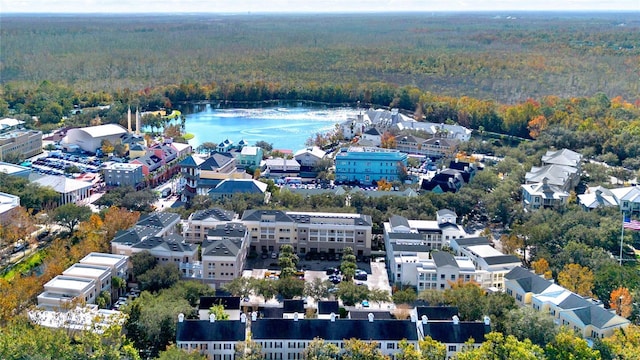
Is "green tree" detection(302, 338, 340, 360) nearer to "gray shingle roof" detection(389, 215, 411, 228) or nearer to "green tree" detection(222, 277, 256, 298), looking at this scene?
"green tree" detection(222, 277, 256, 298)

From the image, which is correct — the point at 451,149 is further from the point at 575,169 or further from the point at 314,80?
the point at 314,80

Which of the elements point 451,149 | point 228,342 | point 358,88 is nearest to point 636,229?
point 451,149

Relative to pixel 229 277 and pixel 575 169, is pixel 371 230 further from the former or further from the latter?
pixel 575 169

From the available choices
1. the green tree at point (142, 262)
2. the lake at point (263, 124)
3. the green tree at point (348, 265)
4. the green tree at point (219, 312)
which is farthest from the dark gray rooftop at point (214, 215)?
the lake at point (263, 124)

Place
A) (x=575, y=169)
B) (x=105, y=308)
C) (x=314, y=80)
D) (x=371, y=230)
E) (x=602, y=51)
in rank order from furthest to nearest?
(x=602, y=51)
(x=314, y=80)
(x=575, y=169)
(x=371, y=230)
(x=105, y=308)

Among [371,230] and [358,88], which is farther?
[358,88]

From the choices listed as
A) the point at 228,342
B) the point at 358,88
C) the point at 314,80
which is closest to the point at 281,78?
the point at 314,80

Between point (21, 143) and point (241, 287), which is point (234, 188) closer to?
point (241, 287)

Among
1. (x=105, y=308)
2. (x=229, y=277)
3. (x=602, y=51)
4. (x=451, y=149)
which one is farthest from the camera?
(x=602, y=51)
